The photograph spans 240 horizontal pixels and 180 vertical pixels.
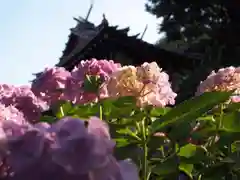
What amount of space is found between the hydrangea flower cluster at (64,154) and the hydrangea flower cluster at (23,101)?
3.33 ft

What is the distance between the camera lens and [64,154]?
778mm

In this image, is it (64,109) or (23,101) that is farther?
(23,101)

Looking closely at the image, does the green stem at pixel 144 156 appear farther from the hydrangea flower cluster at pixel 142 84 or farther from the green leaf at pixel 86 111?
the hydrangea flower cluster at pixel 142 84

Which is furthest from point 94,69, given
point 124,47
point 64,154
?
point 124,47

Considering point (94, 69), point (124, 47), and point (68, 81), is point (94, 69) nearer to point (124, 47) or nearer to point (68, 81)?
point (68, 81)

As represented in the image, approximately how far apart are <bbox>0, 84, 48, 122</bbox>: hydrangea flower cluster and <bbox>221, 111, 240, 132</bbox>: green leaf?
0.68m

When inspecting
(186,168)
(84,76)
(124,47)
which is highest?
(124,47)

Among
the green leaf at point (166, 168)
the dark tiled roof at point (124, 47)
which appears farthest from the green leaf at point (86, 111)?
the dark tiled roof at point (124, 47)

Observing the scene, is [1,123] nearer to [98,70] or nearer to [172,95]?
[172,95]

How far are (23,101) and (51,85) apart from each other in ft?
0.51

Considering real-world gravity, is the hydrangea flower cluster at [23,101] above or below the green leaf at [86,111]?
above

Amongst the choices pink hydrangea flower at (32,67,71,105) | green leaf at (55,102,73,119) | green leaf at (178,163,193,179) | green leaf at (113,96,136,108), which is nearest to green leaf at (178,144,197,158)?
green leaf at (178,163,193,179)

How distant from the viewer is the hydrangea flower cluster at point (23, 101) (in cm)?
186

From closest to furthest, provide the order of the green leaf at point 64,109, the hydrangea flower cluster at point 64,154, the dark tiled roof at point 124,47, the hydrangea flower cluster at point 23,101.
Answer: the hydrangea flower cluster at point 64,154, the green leaf at point 64,109, the hydrangea flower cluster at point 23,101, the dark tiled roof at point 124,47
